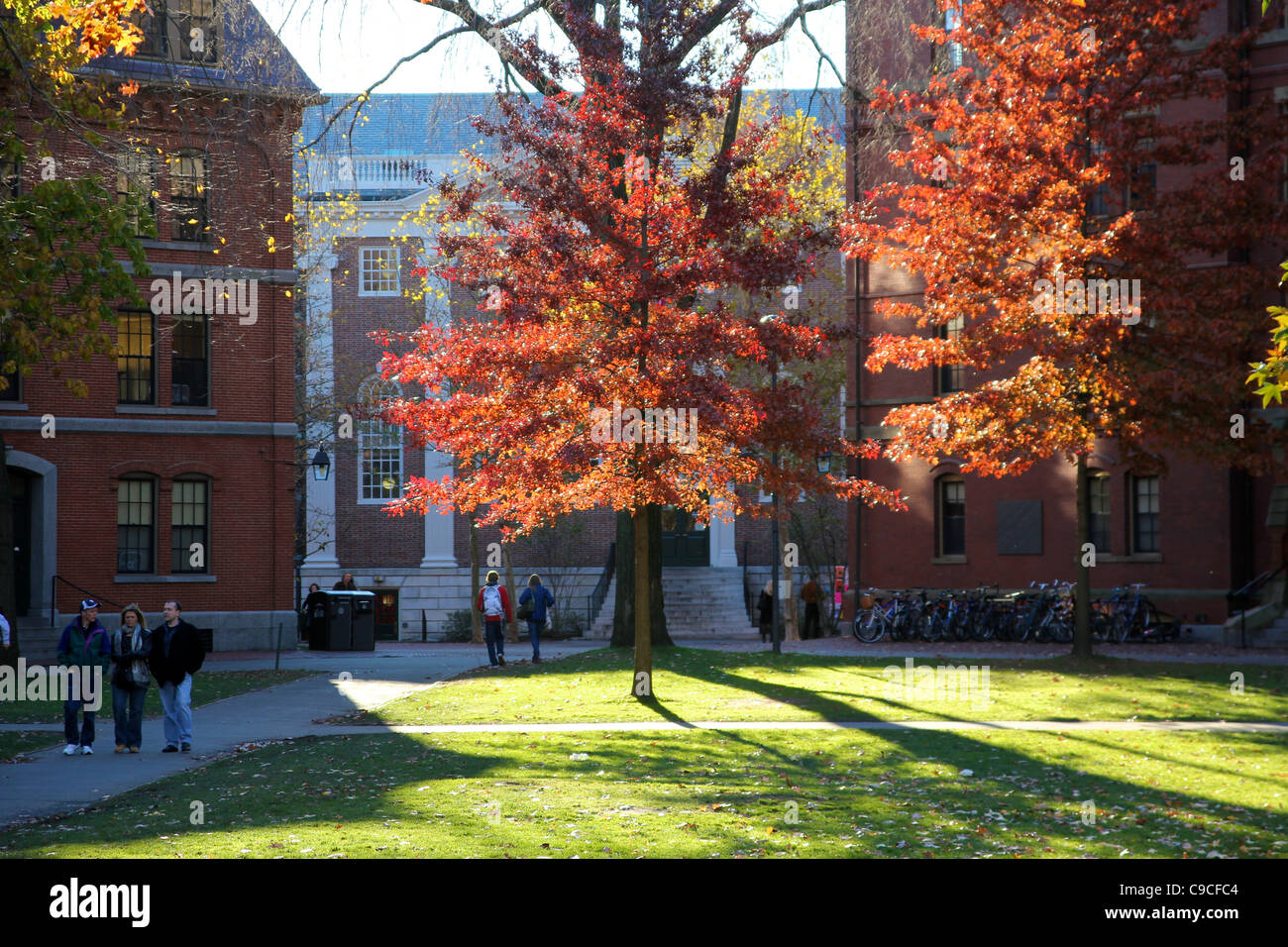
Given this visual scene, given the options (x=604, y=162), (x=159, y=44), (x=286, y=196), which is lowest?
(x=604, y=162)

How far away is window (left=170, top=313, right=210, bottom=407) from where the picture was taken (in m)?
30.2

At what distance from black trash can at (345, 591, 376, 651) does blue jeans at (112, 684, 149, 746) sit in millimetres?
16818

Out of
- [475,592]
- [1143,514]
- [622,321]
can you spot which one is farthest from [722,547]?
[622,321]

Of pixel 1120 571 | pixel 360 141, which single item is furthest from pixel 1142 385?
pixel 360 141

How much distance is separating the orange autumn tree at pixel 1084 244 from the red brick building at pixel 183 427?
557 inches

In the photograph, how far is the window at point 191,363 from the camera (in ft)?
99.0

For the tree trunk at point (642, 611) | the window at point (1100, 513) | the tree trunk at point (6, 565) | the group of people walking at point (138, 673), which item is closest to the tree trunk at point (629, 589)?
the tree trunk at point (642, 611)

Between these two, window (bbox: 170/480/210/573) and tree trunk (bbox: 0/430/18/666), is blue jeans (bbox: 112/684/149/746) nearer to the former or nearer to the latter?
tree trunk (bbox: 0/430/18/666)

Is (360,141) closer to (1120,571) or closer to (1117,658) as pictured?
(1120,571)

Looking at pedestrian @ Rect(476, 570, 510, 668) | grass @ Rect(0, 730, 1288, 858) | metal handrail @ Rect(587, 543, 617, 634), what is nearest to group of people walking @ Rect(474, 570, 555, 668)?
pedestrian @ Rect(476, 570, 510, 668)

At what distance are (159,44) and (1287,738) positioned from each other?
26278 millimetres

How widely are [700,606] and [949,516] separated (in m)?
9.50

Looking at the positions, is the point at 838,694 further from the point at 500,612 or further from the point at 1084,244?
the point at 500,612

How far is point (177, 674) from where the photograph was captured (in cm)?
1484
